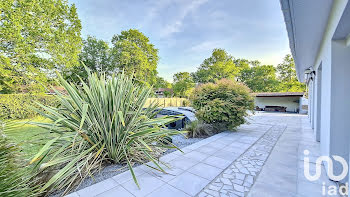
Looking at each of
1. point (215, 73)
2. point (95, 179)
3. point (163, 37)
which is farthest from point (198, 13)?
point (215, 73)

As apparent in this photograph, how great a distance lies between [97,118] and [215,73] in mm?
22321

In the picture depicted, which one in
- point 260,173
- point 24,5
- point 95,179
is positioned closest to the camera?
point 95,179

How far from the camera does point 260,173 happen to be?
2.65m

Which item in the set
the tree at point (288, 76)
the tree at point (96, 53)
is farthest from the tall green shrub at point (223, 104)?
the tree at point (288, 76)

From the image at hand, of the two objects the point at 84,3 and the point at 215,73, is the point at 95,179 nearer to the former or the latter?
the point at 84,3

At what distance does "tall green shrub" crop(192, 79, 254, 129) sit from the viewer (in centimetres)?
548

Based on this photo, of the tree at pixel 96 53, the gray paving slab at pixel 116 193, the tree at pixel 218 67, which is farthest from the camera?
the tree at pixel 218 67

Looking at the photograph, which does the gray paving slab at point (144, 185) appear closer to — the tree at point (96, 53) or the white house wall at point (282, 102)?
the tree at point (96, 53)

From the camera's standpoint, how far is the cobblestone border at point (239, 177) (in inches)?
82.9

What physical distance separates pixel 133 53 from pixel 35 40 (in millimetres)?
10543

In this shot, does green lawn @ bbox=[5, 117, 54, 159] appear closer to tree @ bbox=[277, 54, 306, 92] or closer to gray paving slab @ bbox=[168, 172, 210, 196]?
gray paving slab @ bbox=[168, 172, 210, 196]

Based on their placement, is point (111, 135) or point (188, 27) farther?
point (188, 27)

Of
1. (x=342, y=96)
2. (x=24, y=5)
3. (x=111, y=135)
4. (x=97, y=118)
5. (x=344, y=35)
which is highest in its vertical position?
(x=24, y=5)

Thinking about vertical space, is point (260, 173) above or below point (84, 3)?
below
